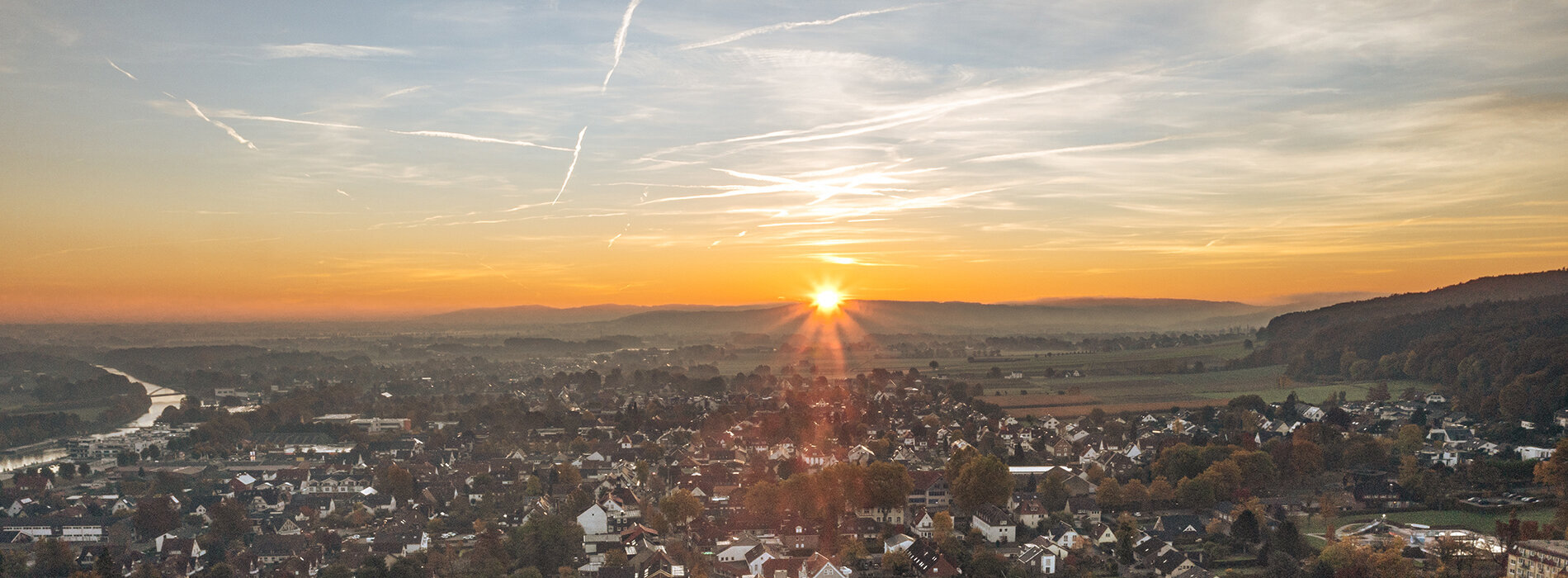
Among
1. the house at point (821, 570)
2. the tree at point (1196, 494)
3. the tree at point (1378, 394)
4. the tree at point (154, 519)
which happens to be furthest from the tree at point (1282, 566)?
the tree at point (1378, 394)

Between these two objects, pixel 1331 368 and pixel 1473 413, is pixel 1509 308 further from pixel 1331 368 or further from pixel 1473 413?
pixel 1473 413

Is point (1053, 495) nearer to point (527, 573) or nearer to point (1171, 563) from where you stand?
point (1171, 563)

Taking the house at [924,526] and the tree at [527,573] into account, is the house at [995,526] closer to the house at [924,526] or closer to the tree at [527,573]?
the house at [924,526]

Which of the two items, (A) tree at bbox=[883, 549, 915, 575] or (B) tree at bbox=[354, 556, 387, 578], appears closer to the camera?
(B) tree at bbox=[354, 556, 387, 578]

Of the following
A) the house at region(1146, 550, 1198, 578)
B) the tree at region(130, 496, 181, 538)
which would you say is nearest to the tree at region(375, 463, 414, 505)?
the tree at region(130, 496, 181, 538)

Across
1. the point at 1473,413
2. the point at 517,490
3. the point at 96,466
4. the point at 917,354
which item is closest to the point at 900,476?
the point at 517,490

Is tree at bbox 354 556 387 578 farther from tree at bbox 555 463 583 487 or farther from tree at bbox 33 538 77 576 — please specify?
tree at bbox 555 463 583 487
